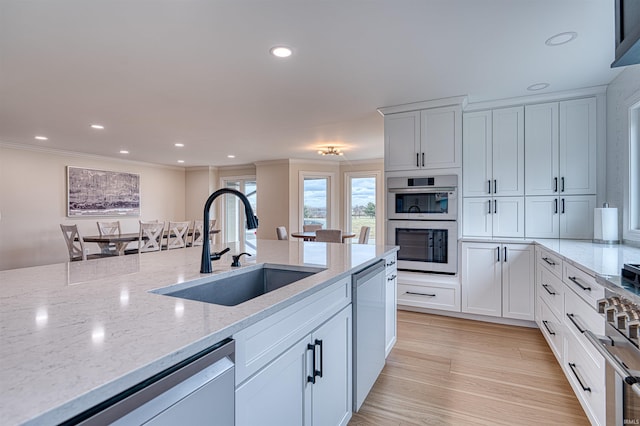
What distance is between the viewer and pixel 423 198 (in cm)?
370

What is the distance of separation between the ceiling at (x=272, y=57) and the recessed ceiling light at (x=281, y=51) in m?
0.08

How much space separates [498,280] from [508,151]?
1425 millimetres

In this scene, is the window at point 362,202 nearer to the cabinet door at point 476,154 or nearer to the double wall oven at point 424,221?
the double wall oven at point 424,221

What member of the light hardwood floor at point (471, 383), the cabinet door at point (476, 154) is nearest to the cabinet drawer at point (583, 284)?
the light hardwood floor at point (471, 383)

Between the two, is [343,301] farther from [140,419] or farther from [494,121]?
[494,121]

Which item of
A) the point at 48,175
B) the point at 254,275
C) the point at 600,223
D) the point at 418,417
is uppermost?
the point at 48,175

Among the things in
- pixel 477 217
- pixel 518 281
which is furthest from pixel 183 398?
pixel 477 217

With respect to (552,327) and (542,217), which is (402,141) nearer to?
(542,217)

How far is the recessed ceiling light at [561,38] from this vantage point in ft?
7.09

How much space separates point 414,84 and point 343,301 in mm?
2330

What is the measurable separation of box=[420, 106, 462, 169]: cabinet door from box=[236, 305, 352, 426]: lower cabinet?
8.20 ft

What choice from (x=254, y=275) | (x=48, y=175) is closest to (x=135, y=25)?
(x=254, y=275)

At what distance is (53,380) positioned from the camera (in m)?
0.55

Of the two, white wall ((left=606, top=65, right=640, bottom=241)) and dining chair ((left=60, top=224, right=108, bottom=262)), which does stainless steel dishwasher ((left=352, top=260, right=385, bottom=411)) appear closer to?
white wall ((left=606, top=65, right=640, bottom=241))
